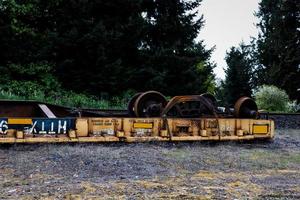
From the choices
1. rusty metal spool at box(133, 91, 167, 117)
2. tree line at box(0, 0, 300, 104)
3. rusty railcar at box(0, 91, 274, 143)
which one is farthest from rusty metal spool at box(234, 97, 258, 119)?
tree line at box(0, 0, 300, 104)

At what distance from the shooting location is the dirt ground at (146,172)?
4918 mm

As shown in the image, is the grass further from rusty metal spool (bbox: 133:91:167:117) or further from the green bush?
the green bush

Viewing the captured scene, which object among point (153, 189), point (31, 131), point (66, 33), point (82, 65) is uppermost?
point (66, 33)

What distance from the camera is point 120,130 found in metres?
9.27

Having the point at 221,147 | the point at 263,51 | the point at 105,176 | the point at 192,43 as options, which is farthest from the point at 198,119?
the point at 263,51

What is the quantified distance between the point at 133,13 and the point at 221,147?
41.4ft

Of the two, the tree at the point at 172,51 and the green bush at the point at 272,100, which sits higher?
the tree at the point at 172,51

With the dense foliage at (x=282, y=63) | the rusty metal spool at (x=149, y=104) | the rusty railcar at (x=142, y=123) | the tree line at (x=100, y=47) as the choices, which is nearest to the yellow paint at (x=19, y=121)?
the rusty railcar at (x=142, y=123)

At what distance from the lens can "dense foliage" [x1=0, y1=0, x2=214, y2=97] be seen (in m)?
19.3

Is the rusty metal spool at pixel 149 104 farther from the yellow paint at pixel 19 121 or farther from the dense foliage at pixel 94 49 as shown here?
the dense foliage at pixel 94 49

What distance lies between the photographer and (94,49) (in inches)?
772

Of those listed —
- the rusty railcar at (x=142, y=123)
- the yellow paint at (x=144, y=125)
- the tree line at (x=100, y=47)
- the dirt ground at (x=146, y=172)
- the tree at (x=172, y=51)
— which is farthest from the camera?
the tree at (x=172, y=51)

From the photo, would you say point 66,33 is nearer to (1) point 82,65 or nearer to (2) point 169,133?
(1) point 82,65

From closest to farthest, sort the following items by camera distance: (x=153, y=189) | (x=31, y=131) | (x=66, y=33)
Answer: (x=153, y=189)
(x=31, y=131)
(x=66, y=33)
